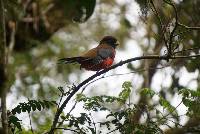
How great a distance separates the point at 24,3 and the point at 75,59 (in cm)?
250

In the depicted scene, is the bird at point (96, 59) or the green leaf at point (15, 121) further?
the bird at point (96, 59)

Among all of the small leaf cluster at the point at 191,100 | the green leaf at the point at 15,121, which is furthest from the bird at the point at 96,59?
the green leaf at the point at 15,121

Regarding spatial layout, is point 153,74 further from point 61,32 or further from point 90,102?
point 90,102

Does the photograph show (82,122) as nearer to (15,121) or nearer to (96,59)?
(15,121)

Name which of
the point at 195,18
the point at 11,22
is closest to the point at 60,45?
the point at 11,22

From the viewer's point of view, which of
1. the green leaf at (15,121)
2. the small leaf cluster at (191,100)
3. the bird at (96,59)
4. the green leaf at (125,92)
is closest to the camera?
the green leaf at (15,121)

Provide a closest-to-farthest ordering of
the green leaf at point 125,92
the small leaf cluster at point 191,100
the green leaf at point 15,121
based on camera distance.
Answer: the green leaf at point 15,121 < the small leaf cluster at point 191,100 < the green leaf at point 125,92

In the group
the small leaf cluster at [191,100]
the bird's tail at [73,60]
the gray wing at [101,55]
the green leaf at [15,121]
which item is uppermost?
the gray wing at [101,55]

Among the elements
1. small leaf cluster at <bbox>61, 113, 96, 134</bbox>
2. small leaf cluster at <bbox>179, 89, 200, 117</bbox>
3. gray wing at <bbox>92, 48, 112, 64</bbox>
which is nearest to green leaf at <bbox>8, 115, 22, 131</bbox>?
small leaf cluster at <bbox>61, 113, 96, 134</bbox>

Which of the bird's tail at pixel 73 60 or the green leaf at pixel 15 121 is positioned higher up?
the bird's tail at pixel 73 60

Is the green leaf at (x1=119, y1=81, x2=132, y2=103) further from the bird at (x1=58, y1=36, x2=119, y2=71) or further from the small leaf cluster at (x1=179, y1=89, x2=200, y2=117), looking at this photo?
the bird at (x1=58, y1=36, x2=119, y2=71)

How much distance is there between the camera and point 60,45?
11375 millimetres

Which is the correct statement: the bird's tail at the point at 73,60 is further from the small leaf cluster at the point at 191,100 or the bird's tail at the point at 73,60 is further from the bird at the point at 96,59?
the small leaf cluster at the point at 191,100

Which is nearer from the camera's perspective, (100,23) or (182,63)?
(182,63)
